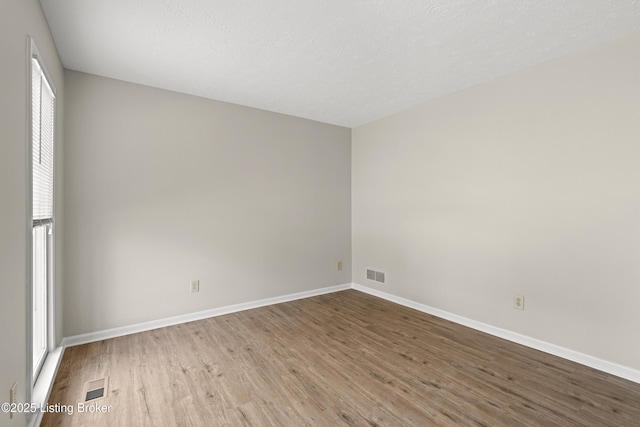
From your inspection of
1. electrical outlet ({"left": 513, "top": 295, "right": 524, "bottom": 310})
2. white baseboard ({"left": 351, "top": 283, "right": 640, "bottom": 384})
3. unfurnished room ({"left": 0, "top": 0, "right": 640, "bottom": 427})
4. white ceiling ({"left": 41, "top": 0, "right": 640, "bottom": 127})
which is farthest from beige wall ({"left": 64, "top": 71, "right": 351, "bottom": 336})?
electrical outlet ({"left": 513, "top": 295, "right": 524, "bottom": 310})

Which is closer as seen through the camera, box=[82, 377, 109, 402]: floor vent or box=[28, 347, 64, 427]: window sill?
box=[28, 347, 64, 427]: window sill

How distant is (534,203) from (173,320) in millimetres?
3651

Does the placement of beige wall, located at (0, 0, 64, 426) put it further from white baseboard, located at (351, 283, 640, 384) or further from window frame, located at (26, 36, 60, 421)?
white baseboard, located at (351, 283, 640, 384)

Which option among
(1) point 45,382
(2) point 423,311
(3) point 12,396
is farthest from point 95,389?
(2) point 423,311

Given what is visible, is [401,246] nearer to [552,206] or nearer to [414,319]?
[414,319]

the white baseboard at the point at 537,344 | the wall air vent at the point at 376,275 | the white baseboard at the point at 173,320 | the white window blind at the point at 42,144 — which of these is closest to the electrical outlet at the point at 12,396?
the white window blind at the point at 42,144

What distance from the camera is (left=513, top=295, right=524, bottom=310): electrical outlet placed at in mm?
2770

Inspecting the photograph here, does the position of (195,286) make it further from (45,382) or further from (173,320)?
(45,382)

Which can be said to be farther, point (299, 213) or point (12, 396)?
point (299, 213)

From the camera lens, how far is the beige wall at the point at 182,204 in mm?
2787

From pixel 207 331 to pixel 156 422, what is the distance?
50.7 inches

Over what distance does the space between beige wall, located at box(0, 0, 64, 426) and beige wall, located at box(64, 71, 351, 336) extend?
1.34m

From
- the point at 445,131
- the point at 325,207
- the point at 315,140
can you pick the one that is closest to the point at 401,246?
the point at 325,207

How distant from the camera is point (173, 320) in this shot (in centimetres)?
319
